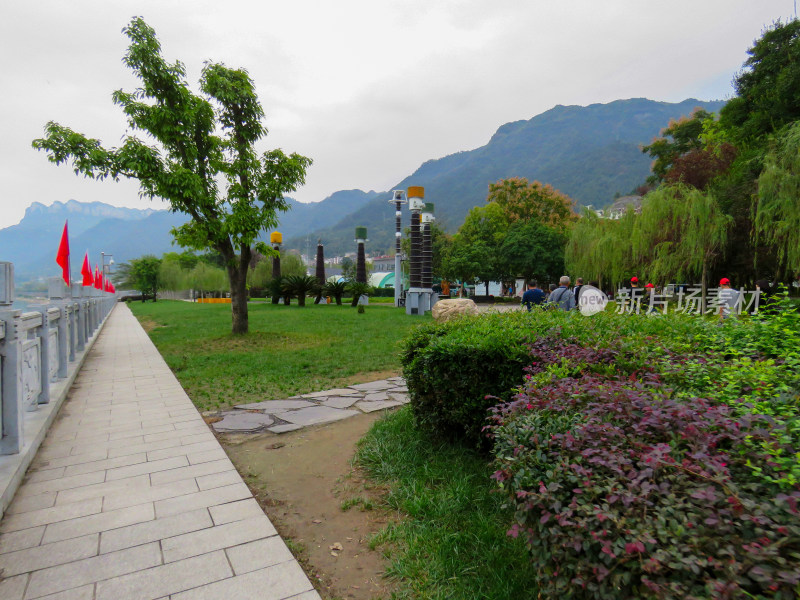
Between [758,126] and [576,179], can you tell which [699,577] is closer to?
[758,126]

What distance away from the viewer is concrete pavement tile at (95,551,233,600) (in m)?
2.03

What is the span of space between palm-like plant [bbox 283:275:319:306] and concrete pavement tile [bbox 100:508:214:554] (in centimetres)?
2284

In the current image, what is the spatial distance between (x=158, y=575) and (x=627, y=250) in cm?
2340

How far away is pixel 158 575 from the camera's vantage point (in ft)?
7.07

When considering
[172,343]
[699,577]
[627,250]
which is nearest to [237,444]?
[699,577]

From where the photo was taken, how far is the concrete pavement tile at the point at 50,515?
261 centimetres

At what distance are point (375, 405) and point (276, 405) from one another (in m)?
1.16

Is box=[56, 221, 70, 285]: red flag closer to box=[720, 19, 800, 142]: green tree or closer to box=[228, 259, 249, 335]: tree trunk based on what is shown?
box=[228, 259, 249, 335]: tree trunk

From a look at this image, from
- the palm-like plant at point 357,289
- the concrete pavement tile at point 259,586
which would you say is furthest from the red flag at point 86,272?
the palm-like plant at point 357,289

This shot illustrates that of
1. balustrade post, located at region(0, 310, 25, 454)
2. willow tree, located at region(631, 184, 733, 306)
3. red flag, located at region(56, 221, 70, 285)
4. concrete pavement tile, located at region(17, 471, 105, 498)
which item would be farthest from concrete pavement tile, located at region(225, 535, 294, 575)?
willow tree, located at region(631, 184, 733, 306)

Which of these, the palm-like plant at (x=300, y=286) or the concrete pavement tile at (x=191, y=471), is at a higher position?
the palm-like plant at (x=300, y=286)

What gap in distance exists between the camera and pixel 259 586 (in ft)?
6.85

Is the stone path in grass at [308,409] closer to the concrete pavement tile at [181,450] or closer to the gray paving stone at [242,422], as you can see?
the gray paving stone at [242,422]

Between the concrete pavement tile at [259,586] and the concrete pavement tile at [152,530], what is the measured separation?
577mm
